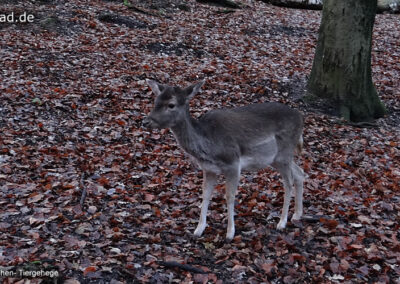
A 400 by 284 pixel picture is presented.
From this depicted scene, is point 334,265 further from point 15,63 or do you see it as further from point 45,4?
point 45,4

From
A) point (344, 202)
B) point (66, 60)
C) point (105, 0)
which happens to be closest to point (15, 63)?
point (66, 60)

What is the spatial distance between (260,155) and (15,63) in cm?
847

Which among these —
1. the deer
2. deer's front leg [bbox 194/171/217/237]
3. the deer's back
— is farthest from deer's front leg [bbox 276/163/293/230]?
deer's front leg [bbox 194/171/217/237]

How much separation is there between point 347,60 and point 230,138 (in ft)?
21.2

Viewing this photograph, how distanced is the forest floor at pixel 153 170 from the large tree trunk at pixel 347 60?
510 millimetres

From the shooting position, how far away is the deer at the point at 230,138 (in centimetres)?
536

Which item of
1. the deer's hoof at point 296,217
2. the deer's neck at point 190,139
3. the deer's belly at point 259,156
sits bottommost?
the deer's hoof at point 296,217

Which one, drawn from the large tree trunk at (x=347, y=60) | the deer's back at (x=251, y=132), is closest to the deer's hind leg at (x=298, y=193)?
the deer's back at (x=251, y=132)

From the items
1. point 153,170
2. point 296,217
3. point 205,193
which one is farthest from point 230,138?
point 153,170

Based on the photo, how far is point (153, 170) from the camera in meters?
7.98

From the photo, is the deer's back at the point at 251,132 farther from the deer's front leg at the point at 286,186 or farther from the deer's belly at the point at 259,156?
the deer's front leg at the point at 286,186

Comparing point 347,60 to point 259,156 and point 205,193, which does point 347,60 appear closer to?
point 259,156

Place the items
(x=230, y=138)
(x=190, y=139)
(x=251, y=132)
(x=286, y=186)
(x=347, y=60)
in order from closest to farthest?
(x=190, y=139) < (x=230, y=138) < (x=251, y=132) < (x=286, y=186) < (x=347, y=60)

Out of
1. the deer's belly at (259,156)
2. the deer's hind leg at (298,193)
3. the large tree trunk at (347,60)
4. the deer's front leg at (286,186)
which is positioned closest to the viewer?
the deer's belly at (259,156)
